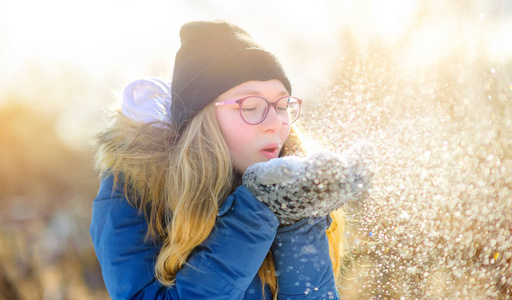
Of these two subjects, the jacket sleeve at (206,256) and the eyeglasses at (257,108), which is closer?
the jacket sleeve at (206,256)

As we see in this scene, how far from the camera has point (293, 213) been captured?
40.4 inches

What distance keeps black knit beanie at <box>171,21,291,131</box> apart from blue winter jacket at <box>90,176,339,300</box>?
0.42 meters

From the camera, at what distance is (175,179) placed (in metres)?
1.19

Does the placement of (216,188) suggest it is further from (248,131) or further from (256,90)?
(256,90)

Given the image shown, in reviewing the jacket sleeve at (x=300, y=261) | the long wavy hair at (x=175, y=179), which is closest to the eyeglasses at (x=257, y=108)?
the long wavy hair at (x=175, y=179)

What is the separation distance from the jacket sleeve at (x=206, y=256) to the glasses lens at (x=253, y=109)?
29cm

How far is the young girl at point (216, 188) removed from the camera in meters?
1.01

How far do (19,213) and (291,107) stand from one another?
21.4ft

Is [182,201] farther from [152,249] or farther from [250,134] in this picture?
[250,134]

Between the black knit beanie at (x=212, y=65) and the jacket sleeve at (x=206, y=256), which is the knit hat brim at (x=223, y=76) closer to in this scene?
the black knit beanie at (x=212, y=65)

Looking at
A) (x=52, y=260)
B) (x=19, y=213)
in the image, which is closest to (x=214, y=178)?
(x=52, y=260)

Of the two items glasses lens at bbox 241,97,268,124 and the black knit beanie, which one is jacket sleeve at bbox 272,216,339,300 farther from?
the black knit beanie

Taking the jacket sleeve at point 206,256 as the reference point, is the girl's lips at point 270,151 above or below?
above

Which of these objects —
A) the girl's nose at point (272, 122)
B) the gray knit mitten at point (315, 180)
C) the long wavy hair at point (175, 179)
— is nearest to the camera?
the gray knit mitten at point (315, 180)
